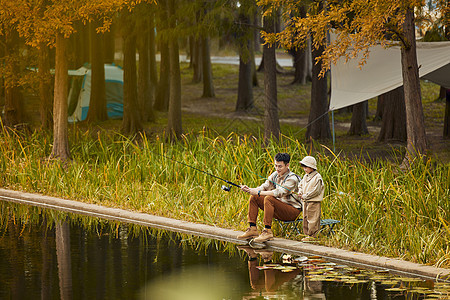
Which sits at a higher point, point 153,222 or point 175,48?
point 175,48

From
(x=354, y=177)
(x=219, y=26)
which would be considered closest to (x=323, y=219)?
(x=354, y=177)

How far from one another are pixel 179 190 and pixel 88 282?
17.3 ft

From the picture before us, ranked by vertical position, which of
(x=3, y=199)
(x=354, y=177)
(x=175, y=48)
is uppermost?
(x=175, y=48)

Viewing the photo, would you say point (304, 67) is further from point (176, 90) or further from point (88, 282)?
point (88, 282)

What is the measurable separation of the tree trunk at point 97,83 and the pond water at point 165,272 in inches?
713

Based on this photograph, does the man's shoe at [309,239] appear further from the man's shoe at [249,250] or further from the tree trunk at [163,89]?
the tree trunk at [163,89]

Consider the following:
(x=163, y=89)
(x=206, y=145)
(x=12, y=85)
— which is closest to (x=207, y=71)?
(x=163, y=89)

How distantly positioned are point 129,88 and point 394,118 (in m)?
8.71

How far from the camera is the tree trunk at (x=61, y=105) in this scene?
17594 mm

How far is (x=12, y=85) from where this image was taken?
20.3 meters

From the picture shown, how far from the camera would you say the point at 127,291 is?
780 cm

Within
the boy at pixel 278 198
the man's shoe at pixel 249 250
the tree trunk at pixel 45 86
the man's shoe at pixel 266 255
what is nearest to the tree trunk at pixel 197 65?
the tree trunk at pixel 45 86

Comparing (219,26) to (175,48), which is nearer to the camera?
(219,26)

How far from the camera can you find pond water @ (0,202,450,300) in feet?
25.3
